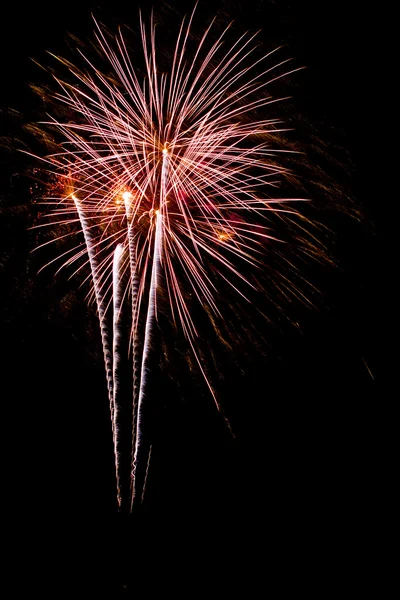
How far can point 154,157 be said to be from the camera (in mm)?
3111

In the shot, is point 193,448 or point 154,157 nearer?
point 154,157

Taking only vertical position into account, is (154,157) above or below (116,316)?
above

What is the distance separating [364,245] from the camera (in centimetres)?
399

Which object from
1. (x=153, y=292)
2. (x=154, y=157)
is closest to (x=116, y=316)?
(x=153, y=292)

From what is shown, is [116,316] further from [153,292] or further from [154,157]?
[154,157]

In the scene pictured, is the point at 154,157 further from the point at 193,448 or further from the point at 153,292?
the point at 193,448

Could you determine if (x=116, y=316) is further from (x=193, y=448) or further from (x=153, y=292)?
(x=193, y=448)

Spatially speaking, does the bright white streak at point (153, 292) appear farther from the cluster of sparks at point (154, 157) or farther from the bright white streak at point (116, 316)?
the bright white streak at point (116, 316)

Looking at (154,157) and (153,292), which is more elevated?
(154,157)

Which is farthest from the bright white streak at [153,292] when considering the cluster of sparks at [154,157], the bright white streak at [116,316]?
the bright white streak at [116,316]

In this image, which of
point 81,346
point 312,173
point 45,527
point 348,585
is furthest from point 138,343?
point 348,585

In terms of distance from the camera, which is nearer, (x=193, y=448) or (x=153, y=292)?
(x=153, y=292)

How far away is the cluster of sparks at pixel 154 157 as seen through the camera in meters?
2.98

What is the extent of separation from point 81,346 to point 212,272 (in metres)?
1.93
